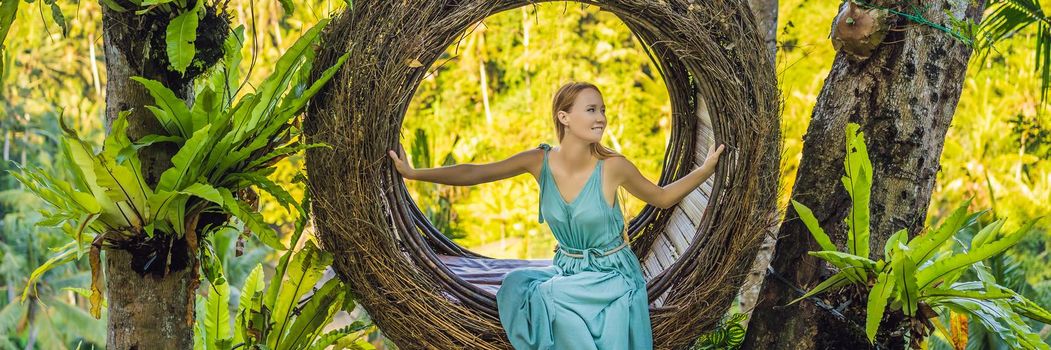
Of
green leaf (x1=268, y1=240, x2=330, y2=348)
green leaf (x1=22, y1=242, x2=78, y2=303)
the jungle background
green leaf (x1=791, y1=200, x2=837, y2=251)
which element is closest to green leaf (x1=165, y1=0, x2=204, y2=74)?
green leaf (x1=22, y1=242, x2=78, y2=303)

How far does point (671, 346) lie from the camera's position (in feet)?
10.8

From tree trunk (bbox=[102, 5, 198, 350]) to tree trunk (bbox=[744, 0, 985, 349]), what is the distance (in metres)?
1.84

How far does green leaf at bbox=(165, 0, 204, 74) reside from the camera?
106 inches

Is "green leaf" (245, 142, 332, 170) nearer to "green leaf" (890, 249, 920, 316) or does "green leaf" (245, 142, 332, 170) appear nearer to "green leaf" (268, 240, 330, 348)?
"green leaf" (268, 240, 330, 348)

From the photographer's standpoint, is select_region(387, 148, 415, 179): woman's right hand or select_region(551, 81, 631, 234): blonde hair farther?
select_region(551, 81, 631, 234): blonde hair

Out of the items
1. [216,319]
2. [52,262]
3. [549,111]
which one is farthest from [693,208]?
[549,111]

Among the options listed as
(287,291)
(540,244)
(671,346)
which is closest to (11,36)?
(540,244)

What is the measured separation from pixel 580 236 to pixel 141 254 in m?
1.30

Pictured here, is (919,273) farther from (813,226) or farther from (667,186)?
(667,186)

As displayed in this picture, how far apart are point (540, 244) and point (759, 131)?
240 inches

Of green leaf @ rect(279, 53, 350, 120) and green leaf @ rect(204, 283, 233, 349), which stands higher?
green leaf @ rect(279, 53, 350, 120)

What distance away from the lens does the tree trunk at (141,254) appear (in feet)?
9.30

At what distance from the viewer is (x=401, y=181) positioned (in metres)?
3.34

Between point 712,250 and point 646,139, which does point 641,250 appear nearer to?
point 712,250
